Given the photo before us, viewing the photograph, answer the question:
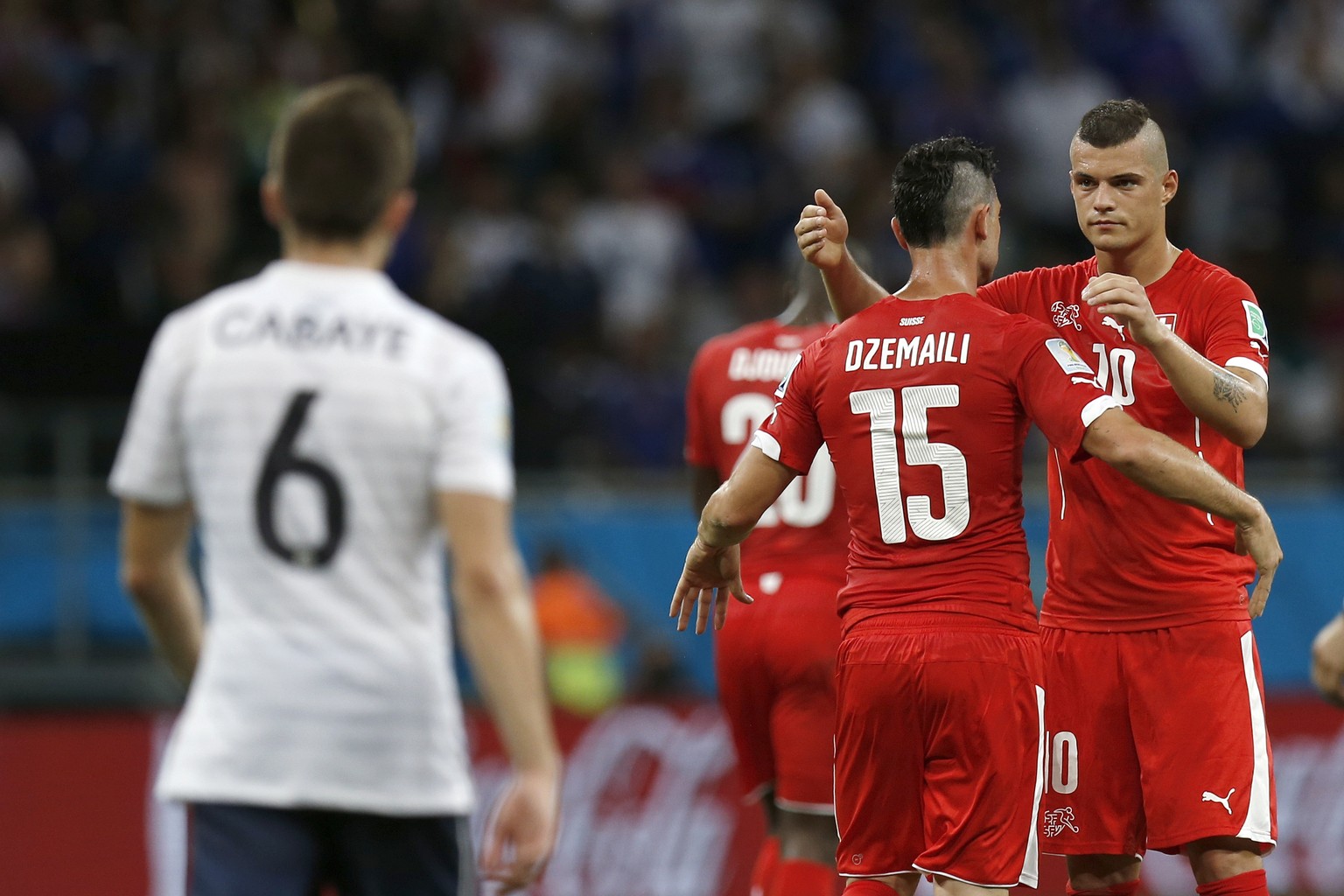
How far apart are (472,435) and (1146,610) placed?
2570mm

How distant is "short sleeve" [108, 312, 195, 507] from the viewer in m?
3.88

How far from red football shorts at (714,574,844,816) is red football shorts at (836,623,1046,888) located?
1.31m

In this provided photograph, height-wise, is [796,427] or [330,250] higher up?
[330,250]

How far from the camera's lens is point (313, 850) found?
383 cm

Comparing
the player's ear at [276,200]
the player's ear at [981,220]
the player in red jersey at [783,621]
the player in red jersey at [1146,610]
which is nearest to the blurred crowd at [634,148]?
the player in red jersey at [783,621]

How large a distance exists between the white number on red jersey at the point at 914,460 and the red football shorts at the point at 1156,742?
747 millimetres

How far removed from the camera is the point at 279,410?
3.79 m

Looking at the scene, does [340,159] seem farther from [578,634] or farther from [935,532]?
[578,634]

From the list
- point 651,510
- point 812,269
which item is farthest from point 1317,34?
point 812,269

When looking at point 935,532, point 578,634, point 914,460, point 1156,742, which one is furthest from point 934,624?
point 578,634

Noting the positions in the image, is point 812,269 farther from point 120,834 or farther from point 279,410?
point 120,834

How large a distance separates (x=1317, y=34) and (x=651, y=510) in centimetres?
793

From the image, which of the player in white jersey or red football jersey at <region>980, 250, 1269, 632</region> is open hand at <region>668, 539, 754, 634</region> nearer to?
red football jersey at <region>980, 250, 1269, 632</region>

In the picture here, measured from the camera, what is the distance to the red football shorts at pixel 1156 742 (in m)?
5.39
